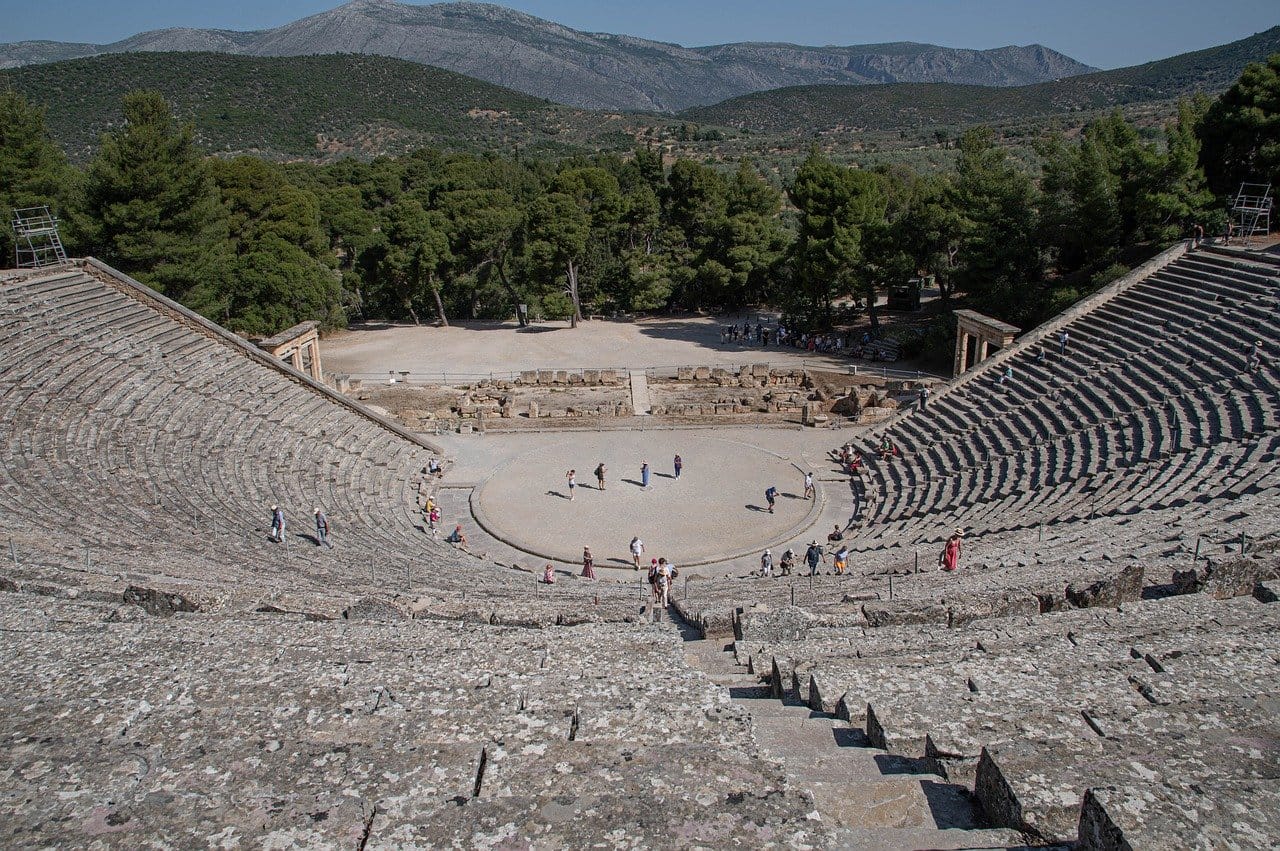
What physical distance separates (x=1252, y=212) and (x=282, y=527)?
3191 centimetres

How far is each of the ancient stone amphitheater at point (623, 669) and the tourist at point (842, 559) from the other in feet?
1.17

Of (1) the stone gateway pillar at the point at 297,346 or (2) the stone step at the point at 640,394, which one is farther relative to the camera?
→ (2) the stone step at the point at 640,394

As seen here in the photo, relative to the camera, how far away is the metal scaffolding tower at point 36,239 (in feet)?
84.1

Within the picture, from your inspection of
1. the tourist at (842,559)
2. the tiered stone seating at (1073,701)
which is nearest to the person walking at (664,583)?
the tourist at (842,559)

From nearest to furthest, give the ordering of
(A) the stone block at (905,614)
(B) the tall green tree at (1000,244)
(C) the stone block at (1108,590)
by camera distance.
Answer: (C) the stone block at (1108,590)
(A) the stone block at (905,614)
(B) the tall green tree at (1000,244)

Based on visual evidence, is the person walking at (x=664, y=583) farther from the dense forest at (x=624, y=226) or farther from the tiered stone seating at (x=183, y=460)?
the dense forest at (x=624, y=226)

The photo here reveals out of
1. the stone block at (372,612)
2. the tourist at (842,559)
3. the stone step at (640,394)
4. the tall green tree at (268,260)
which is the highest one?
the tall green tree at (268,260)

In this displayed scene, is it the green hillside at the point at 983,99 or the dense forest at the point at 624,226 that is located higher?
the green hillside at the point at 983,99

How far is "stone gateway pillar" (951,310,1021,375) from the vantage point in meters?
27.8

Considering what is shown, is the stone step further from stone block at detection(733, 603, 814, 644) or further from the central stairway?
the central stairway

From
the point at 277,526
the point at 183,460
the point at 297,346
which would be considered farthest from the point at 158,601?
the point at 297,346

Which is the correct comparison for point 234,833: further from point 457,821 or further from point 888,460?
point 888,460

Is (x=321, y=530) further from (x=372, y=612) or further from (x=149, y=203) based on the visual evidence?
(x=149, y=203)

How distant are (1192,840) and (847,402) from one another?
2704 centimetres
